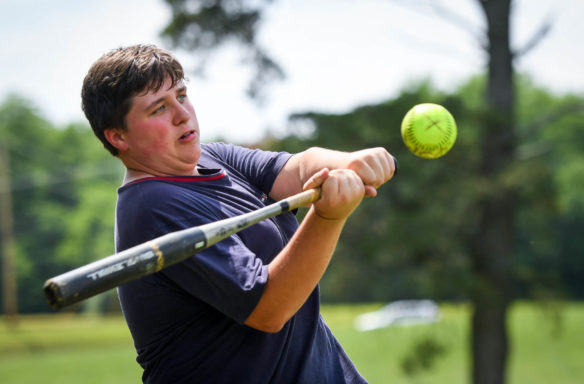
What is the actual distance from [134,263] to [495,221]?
1313 cm

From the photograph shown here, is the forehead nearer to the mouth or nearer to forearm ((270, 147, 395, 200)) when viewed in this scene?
the mouth

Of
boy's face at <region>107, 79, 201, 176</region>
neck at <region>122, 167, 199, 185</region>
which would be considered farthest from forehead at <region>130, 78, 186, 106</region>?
neck at <region>122, 167, 199, 185</region>

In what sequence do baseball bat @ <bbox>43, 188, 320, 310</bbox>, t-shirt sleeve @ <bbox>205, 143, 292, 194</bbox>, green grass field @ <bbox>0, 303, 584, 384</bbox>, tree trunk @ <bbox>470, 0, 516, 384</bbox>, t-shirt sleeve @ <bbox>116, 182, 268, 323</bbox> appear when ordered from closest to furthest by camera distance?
baseball bat @ <bbox>43, 188, 320, 310</bbox> < t-shirt sleeve @ <bbox>116, 182, 268, 323</bbox> < t-shirt sleeve @ <bbox>205, 143, 292, 194</bbox> < tree trunk @ <bbox>470, 0, 516, 384</bbox> < green grass field @ <bbox>0, 303, 584, 384</bbox>

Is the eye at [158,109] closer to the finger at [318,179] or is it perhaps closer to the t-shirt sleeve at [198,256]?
the t-shirt sleeve at [198,256]

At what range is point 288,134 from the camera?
13.6 metres

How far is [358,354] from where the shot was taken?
34.5 metres

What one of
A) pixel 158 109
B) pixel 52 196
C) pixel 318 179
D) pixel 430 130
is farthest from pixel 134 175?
pixel 52 196

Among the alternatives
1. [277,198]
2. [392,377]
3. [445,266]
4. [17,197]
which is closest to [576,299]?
[392,377]

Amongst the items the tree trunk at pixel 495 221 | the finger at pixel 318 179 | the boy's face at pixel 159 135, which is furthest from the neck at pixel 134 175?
the tree trunk at pixel 495 221

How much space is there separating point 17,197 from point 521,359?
139 feet

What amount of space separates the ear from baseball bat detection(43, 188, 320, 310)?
1.56ft

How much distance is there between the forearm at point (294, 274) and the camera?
2172mm

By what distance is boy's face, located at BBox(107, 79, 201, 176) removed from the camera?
2.43m

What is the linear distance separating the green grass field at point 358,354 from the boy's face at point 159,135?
15752mm
